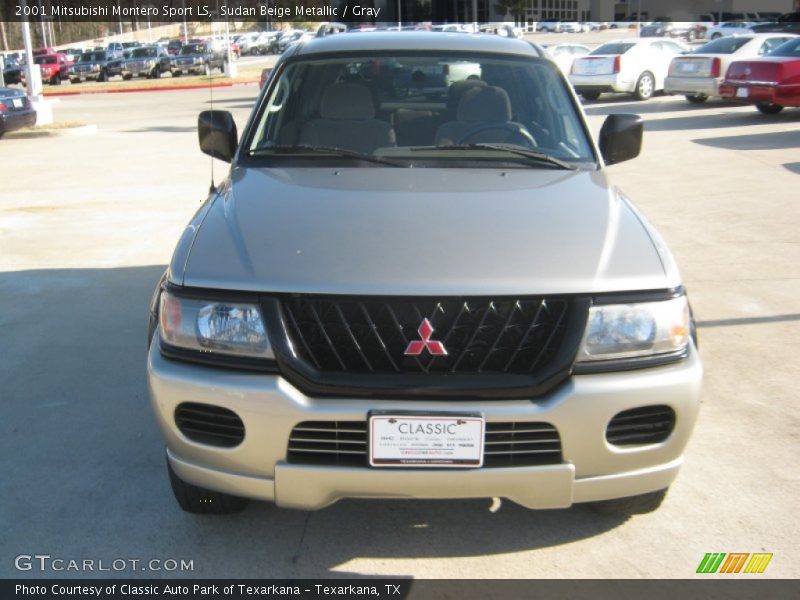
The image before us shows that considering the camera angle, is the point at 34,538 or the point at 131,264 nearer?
the point at 34,538

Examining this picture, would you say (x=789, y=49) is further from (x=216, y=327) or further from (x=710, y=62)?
(x=216, y=327)

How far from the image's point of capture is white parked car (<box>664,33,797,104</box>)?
18531 mm

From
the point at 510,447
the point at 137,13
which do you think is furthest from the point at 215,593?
the point at 137,13

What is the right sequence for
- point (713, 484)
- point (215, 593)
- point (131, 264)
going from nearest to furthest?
point (215, 593) < point (713, 484) < point (131, 264)

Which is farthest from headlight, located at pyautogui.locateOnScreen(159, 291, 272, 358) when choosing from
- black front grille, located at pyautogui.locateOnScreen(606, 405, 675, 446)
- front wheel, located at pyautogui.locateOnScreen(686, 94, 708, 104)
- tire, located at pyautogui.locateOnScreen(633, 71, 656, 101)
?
tire, located at pyautogui.locateOnScreen(633, 71, 656, 101)

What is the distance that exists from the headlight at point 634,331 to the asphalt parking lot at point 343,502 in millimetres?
810

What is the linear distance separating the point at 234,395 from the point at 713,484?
210cm

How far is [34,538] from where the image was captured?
3330mm

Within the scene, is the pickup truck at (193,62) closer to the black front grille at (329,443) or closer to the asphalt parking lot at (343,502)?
the asphalt parking lot at (343,502)

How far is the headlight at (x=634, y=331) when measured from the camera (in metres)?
2.87

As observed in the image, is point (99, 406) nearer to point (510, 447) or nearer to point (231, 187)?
point (231, 187)

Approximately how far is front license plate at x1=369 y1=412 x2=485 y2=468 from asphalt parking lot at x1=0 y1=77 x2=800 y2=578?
547mm

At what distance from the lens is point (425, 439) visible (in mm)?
2789

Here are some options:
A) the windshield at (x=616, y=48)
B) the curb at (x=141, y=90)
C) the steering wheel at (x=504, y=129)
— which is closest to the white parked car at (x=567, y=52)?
the windshield at (x=616, y=48)
